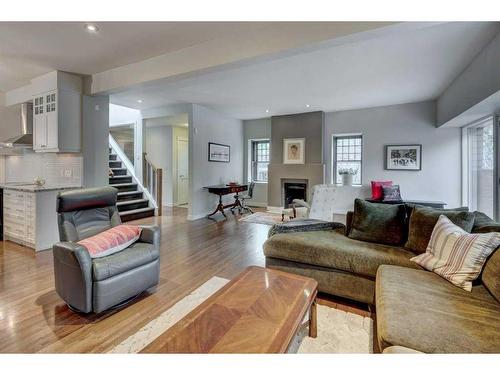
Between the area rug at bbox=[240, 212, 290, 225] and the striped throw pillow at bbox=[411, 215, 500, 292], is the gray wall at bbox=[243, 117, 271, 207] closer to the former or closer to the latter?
the area rug at bbox=[240, 212, 290, 225]

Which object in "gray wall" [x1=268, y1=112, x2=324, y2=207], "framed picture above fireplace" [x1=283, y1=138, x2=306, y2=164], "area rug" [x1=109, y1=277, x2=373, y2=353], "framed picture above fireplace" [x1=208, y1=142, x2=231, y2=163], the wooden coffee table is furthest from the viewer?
"framed picture above fireplace" [x1=283, y1=138, x2=306, y2=164]

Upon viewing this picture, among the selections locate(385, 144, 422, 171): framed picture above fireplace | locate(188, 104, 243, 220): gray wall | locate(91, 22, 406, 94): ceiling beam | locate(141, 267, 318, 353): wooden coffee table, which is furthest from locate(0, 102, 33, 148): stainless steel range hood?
locate(385, 144, 422, 171): framed picture above fireplace

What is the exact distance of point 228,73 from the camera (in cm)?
402

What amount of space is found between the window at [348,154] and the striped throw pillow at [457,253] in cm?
472

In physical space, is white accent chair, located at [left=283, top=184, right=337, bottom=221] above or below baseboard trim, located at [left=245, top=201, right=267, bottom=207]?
above

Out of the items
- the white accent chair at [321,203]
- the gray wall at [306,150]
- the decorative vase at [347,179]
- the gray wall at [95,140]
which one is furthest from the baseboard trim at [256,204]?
the gray wall at [95,140]

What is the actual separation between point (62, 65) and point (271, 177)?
5.15 m

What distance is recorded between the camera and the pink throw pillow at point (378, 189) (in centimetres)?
574

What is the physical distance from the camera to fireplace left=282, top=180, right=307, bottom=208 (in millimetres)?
6985

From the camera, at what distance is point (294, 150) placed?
23.2 feet

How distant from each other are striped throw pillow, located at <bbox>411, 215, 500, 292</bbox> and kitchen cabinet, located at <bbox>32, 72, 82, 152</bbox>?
192 inches

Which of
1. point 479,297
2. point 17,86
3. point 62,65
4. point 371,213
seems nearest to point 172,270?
point 371,213

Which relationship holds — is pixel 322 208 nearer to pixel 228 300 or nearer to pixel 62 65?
pixel 228 300

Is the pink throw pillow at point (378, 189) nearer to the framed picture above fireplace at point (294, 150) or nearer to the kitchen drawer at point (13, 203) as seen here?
the framed picture above fireplace at point (294, 150)
